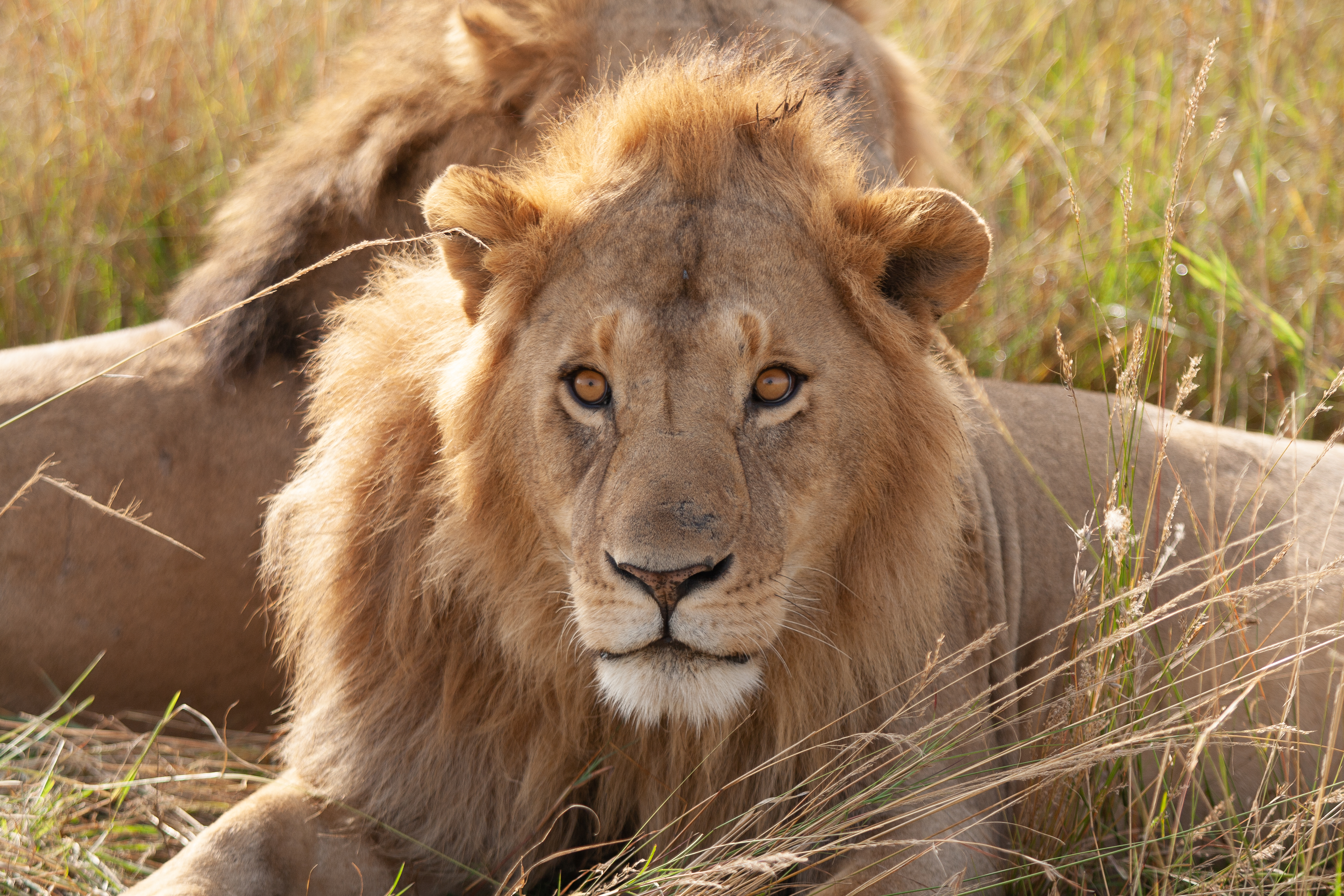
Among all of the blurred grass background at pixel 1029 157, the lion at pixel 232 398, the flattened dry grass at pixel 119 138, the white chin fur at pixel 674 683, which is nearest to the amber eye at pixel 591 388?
the white chin fur at pixel 674 683

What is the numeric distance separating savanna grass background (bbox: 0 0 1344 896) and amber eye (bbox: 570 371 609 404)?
3.29 ft

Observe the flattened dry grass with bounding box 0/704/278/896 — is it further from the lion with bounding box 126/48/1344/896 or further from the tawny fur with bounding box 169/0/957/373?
the tawny fur with bounding box 169/0/957/373

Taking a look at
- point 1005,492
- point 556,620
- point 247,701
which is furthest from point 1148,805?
point 247,701

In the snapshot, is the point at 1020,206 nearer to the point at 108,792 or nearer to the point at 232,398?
the point at 232,398

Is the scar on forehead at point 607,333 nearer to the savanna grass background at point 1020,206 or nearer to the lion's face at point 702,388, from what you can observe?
the lion's face at point 702,388

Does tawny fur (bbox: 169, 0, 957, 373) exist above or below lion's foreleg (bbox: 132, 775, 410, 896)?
above

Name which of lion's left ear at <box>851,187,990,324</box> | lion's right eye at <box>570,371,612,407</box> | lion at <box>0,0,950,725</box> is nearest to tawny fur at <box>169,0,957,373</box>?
lion at <box>0,0,950,725</box>

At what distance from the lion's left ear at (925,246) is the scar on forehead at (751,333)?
0.31 metres

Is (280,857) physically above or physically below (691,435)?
below

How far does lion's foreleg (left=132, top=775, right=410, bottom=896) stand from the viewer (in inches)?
98.9

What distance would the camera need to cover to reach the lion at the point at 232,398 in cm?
344

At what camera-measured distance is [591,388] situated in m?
2.36

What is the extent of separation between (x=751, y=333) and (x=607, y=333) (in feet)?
0.83

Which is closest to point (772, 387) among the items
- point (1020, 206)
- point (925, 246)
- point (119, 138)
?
point (925, 246)
